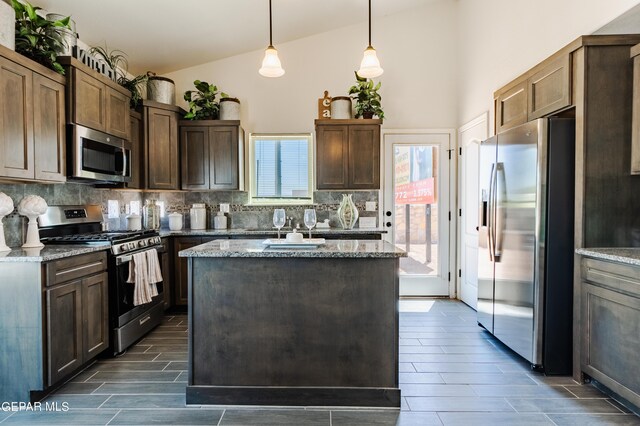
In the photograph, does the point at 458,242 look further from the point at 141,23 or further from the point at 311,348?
the point at 141,23

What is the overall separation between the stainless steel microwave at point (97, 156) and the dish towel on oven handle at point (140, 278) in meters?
0.77

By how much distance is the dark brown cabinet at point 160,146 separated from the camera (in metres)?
4.05

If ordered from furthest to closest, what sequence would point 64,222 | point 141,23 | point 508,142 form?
point 141,23, point 64,222, point 508,142

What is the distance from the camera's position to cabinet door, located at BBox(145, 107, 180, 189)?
4078 mm

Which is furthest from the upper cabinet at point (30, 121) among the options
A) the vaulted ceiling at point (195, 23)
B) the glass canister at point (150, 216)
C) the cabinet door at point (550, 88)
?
the cabinet door at point (550, 88)

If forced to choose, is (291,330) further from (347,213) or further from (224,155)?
(224,155)

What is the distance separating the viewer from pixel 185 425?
2039 millimetres

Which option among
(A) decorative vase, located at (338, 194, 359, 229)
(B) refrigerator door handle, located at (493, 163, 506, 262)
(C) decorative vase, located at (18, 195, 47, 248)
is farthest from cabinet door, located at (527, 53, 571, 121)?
(C) decorative vase, located at (18, 195, 47, 248)

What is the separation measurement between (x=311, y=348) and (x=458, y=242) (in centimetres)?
313

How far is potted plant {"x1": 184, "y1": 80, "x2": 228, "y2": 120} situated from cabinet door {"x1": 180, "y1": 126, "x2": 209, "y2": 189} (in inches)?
6.1

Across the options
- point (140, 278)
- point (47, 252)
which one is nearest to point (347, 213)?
point (140, 278)

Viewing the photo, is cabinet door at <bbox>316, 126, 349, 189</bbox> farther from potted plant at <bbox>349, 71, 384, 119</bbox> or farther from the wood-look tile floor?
the wood-look tile floor

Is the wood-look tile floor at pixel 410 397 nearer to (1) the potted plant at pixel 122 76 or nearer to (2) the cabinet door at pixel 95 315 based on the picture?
(2) the cabinet door at pixel 95 315

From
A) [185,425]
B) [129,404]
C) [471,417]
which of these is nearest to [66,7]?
[129,404]
